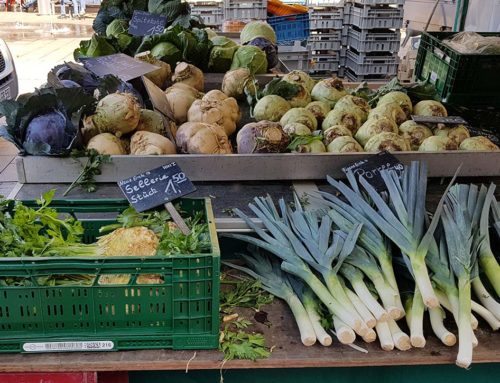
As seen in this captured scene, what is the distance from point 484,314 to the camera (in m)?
1.61

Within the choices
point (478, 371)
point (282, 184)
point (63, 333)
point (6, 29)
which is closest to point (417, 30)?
point (282, 184)

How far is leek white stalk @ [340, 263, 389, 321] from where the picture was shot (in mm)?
1548

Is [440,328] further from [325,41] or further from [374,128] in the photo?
[325,41]

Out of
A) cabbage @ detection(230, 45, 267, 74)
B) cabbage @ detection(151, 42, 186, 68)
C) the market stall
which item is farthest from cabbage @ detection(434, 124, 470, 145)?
cabbage @ detection(151, 42, 186, 68)

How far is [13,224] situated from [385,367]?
4.22 ft

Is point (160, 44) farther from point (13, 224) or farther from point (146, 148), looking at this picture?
point (13, 224)

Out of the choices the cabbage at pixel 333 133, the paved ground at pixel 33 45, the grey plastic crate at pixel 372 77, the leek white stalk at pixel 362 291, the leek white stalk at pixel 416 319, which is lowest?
the paved ground at pixel 33 45

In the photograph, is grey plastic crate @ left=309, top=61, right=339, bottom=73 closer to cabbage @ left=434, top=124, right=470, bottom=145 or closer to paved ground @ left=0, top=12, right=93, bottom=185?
paved ground @ left=0, top=12, right=93, bottom=185

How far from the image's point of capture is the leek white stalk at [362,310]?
5.05 feet


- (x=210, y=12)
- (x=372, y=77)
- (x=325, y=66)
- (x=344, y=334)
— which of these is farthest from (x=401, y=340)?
(x=325, y=66)

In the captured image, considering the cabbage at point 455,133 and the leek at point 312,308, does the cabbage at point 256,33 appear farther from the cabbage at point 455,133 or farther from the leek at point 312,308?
the leek at point 312,308

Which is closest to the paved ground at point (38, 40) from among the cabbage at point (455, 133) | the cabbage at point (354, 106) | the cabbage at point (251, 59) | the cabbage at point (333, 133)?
the cabbage at point (251, 59)

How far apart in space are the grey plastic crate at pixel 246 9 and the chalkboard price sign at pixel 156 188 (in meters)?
5.51

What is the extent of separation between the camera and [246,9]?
6.92m
